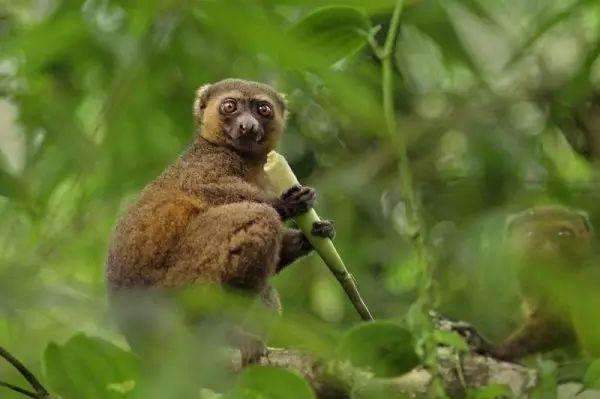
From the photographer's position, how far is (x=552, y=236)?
157 centimetres

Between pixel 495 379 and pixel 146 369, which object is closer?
pixel 146 369

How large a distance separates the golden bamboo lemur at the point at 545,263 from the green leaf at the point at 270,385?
0.98 ft

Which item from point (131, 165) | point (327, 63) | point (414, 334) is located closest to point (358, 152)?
point (131, 165)

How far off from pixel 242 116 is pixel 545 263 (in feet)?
12.2

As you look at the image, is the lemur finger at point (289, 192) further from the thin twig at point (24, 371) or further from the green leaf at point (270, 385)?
the green leaf at point (270, 385)

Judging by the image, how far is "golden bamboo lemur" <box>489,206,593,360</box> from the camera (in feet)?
3.63

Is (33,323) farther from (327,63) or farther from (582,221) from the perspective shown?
(582,221)

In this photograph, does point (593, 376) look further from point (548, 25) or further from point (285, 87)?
point (285, 87)

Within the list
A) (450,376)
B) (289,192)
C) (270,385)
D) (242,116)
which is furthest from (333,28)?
(242,116)

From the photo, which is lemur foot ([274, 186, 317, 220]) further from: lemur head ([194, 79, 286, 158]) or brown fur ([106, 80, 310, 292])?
lemur head ([194, 79, 286, 158])

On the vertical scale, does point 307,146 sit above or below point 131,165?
below

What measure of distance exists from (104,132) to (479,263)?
64cm

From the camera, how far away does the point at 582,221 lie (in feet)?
4.79

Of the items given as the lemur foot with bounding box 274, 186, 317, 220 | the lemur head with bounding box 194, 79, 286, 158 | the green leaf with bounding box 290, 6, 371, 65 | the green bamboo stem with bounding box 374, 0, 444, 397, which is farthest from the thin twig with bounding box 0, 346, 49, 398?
the lemur head with bounding box 194, 79, 286, 158
